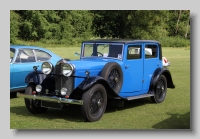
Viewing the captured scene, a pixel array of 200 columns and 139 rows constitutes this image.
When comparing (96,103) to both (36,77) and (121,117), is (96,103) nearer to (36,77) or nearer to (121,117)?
(121,117)

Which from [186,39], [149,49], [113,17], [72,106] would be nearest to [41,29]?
[113,17]

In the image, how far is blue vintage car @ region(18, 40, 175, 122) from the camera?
22.6ft

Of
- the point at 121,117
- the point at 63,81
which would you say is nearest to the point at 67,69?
the point at 63,81

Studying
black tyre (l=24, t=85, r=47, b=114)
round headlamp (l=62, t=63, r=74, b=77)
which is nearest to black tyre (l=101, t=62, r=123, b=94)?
round headlamp (l=62, t=63, r=74, b=77)

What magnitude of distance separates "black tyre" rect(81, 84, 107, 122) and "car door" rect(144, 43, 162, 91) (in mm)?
1957

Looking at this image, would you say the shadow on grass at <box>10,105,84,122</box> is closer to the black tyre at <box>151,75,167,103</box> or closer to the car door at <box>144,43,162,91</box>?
the car door at <box>144,43,162,91</box>

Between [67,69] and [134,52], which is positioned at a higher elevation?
[134,52]

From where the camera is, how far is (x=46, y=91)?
7.28 m

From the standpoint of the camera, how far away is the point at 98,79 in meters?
6.89

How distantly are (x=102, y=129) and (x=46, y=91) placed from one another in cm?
166

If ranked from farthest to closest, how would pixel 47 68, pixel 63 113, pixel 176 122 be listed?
pixel 63 113
pixel 47 68
pixel 176 122

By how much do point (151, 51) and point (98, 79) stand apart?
2.70 meters

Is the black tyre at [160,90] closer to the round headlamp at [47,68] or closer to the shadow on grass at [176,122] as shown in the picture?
the shadow on grass at [176,122]

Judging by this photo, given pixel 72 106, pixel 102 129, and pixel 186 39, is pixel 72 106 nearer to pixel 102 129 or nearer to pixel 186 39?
pixel 102 129
